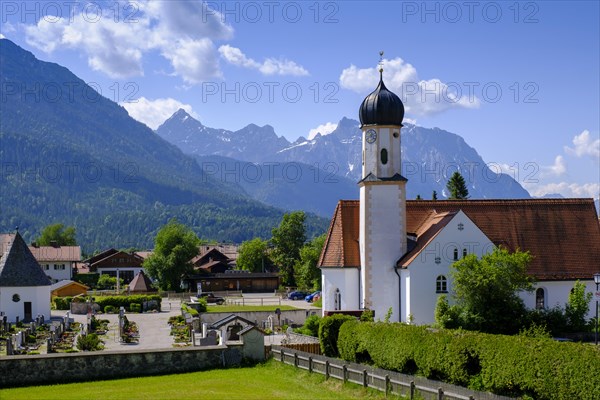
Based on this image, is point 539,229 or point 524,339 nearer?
point 524,339

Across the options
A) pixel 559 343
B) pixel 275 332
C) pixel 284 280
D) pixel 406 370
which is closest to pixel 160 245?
pixel 284 280

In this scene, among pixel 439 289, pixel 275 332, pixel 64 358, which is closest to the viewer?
pixel 64 358

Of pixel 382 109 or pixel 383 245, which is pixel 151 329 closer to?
pixel 383 245

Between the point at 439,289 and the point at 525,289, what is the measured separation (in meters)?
4.69

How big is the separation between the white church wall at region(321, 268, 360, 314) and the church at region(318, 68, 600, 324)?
0.06 m

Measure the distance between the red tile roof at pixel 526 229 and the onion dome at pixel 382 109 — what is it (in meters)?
5.33

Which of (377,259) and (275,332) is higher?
(377,259)

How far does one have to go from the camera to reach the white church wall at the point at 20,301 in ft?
198

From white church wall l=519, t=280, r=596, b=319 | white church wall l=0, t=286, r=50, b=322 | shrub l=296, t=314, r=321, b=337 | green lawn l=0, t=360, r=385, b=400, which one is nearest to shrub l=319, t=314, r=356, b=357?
green lawn l=0, t=360, r=385, b=400

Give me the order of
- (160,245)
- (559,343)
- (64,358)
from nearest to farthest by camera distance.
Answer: (559,343) < (64,358) < (160,245)

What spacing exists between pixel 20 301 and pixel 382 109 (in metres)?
33.4

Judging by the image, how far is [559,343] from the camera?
23031mm

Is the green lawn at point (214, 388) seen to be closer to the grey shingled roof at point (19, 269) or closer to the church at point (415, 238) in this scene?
the church at point (415, 238)

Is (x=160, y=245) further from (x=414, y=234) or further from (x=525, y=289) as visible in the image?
(x=525, y=289)
